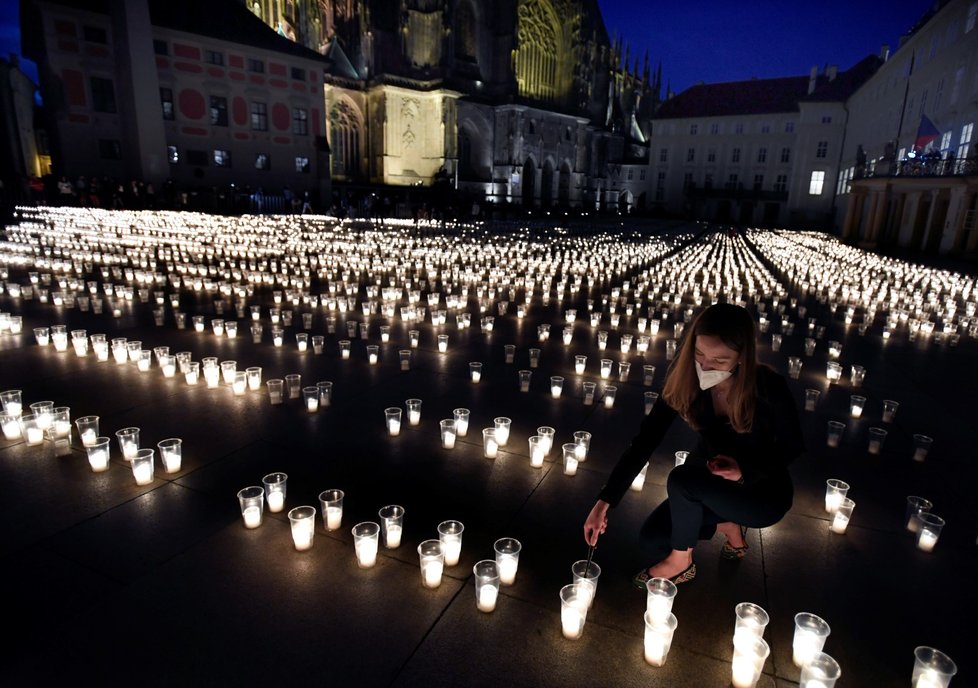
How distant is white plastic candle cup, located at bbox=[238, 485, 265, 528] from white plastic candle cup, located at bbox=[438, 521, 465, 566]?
117cm

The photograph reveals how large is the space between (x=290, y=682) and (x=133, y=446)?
8.65 feet

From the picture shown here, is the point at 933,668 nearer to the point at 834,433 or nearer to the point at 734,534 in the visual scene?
the point at 734,534

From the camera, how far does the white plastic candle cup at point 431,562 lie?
2.85 m

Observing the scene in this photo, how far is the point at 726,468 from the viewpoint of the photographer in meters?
2.68

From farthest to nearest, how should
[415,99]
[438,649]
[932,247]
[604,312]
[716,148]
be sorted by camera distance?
[716,148]
[415,99]
[932,247]
[604,312]
[438,649]

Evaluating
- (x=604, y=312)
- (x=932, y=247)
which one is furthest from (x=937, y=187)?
(x=604, y=312)

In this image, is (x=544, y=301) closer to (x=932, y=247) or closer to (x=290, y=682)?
(x=290, y=682)

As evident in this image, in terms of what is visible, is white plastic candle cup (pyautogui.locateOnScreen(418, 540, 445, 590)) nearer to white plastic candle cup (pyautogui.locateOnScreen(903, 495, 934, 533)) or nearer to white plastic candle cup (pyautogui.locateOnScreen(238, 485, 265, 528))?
white plastic candle cup (pyautogui.locateOnScreen(238, 485, 265, 528))

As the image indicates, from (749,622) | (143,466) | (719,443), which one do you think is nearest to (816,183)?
(719,443)

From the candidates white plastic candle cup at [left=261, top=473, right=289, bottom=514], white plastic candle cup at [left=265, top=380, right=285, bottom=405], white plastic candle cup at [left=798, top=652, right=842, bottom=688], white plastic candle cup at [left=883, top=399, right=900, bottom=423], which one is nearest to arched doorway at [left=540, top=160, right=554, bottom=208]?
white plastic candle cup at [left=883, top=399, right=900, bottom=423]

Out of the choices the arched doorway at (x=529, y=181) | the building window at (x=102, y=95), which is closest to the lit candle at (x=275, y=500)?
the building window at (x=102, y=95)

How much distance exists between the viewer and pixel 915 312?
1111cm

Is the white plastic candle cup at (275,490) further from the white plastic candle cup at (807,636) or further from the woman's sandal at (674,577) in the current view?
the white plastic candle cup at (807,636)

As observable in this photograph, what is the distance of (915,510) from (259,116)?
40.5 meters
